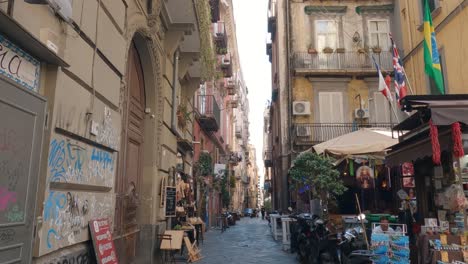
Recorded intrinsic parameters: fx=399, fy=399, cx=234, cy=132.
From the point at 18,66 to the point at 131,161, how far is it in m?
4.95

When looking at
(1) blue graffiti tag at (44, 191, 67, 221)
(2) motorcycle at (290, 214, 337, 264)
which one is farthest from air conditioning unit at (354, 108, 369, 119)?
(1) blue graffiti tag at (44, 191, 67, 221)

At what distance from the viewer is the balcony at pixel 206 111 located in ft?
70.5

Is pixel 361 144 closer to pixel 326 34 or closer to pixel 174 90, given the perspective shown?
pixel 174 90

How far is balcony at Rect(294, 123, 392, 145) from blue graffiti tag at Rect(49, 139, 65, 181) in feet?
58.6

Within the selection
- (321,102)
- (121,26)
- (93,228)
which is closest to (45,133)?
(93,228)

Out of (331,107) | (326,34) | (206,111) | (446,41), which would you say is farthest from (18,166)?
(326,34)

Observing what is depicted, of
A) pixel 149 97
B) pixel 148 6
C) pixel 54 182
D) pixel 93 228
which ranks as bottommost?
pixel 93 228

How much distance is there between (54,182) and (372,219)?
25.6ft

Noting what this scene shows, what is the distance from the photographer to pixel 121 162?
7609 millimetres

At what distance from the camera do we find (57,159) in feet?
13.9

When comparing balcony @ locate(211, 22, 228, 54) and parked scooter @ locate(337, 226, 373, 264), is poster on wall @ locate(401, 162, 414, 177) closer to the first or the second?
parked scooter @ locate(337, 226, 373, 264)

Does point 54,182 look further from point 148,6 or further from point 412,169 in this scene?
point 412,169

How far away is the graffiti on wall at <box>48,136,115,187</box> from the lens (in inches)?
165

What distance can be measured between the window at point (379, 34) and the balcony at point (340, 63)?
73 centimetres
